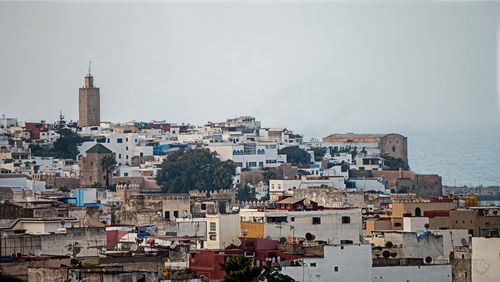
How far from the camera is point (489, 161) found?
56.8 meters

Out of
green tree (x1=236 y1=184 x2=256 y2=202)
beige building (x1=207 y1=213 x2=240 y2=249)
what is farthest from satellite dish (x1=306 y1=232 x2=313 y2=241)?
green tree (x1=236 y1=184 x2=256 y2=202)

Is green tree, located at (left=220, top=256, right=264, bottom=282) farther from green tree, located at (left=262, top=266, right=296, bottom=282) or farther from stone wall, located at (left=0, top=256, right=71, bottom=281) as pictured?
stone wall, located at (left=0, top=256, right=71, bottom=281)

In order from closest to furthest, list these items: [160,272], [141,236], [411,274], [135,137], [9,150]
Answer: [160,272]
[411,274]
[141,236]
[9,150]
[135,137]

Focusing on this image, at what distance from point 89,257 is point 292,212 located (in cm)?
435

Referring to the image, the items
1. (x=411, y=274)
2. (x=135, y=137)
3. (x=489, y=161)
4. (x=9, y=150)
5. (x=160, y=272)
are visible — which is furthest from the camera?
(x=489, y=161)

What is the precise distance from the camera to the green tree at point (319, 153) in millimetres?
53125

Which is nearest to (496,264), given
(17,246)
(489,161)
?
(17,246)

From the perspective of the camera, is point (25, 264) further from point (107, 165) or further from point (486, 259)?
point (107, 165)

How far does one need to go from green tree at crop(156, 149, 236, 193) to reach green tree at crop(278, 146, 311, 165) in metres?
6.68

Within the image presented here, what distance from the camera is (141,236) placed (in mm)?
18672

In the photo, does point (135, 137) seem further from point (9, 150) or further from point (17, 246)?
point (17, 246)

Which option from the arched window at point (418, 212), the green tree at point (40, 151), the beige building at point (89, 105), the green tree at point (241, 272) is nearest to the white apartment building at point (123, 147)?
the green tree at point (40, 151)

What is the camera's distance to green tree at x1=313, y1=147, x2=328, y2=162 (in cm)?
5312

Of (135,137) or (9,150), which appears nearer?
(9,150)
